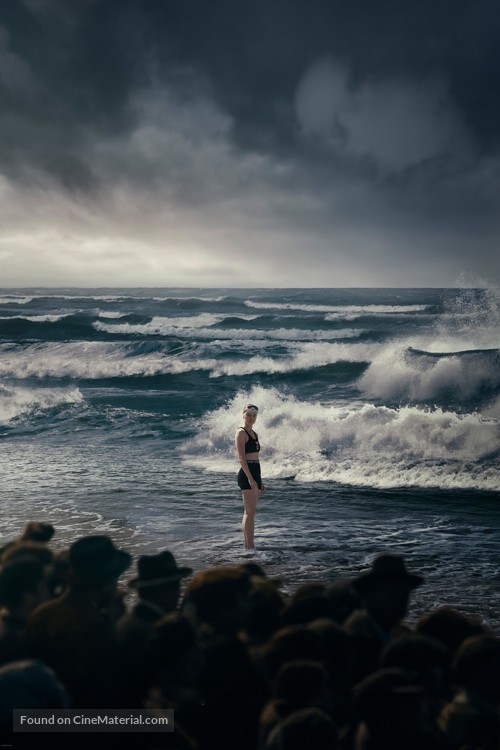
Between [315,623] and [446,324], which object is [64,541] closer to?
[315,623]

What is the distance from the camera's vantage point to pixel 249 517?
22.3ft

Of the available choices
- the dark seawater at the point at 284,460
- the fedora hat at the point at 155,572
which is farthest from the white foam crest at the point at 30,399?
the fedora hat at the point at 155,572

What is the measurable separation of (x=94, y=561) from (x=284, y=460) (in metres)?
9.17

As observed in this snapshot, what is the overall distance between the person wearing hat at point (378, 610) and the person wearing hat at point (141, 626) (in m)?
0.69

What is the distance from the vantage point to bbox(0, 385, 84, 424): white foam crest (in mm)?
16391

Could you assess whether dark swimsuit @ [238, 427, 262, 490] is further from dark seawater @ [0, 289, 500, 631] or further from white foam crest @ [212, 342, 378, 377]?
white foam crest @ [212, 342, 378, 377]

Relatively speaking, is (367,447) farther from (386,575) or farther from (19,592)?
(19,592)

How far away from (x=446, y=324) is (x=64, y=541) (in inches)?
1463

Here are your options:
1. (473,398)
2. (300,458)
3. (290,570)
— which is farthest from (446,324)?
(290,570)

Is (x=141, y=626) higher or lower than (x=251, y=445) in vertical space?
higher

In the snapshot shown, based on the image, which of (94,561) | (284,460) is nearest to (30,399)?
(284,460)

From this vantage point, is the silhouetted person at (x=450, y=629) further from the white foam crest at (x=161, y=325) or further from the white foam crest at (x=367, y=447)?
the white foam crest at (x=161, y=325)

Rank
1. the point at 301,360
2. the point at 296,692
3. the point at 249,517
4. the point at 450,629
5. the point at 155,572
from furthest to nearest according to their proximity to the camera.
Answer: the point at 301,360 → the point at 249,517 → the point at 155,572 → the point at 450,629 → the point at 296,692

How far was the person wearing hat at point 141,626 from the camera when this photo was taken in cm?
216
